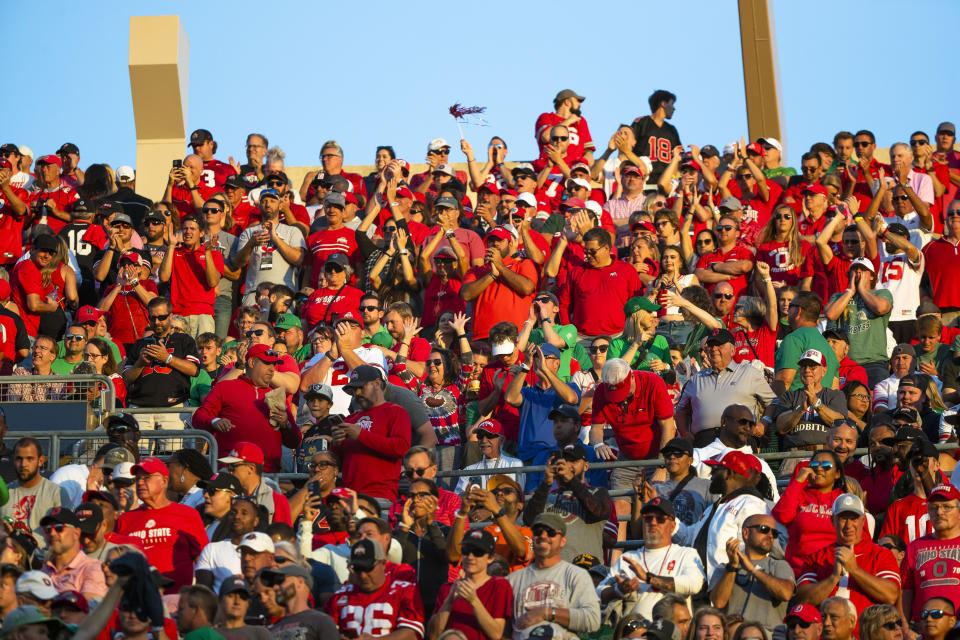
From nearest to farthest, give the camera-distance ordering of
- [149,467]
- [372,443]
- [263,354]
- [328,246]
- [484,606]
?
[484,606] < [149,467] < [372,443] < [263,354] < [328,246]

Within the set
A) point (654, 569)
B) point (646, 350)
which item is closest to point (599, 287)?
point (646, 350)

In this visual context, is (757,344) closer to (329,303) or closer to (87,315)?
(329,303)

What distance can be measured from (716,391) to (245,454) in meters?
3.41

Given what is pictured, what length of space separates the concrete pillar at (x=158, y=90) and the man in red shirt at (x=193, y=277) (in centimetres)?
493

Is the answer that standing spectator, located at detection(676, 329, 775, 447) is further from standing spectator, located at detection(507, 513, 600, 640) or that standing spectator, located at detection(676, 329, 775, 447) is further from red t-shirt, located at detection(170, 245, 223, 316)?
red t-shirt, located at detection(170, 245, 223, 316)

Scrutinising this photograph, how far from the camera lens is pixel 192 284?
51.3 ft

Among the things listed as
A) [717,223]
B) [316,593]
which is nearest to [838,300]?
[717,223]

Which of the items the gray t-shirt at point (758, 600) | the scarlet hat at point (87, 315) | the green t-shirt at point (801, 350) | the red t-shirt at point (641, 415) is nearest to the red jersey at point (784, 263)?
the green t-shirt at point (801, 350)

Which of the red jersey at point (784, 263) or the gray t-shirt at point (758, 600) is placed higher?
the red jersey at point (784, 263)

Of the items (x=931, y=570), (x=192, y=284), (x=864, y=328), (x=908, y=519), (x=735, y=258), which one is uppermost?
(x=192, y=284)

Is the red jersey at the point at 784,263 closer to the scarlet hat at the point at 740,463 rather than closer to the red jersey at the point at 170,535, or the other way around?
the scarlet hat at the point at 740,463

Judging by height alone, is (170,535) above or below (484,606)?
above

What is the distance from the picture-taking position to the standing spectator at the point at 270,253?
15.8 meters

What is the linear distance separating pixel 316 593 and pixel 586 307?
16.9ft
